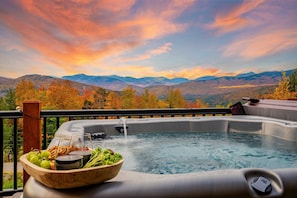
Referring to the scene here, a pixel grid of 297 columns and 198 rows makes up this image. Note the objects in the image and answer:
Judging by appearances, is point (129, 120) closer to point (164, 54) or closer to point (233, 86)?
point (164, 54)

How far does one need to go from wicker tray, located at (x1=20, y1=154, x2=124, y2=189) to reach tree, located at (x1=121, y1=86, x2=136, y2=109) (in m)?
9.40

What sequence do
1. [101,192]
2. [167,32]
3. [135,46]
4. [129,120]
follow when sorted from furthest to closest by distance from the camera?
[135,46], [167,32], [129,120], [101,192]

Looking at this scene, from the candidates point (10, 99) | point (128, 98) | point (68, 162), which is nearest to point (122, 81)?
point (128, 98)

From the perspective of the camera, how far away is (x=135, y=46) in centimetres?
827

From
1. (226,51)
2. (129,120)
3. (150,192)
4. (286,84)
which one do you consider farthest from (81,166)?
(286,84)

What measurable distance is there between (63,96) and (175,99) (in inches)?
172

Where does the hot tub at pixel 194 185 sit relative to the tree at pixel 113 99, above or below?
below

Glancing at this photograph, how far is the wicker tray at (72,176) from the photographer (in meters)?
0.83

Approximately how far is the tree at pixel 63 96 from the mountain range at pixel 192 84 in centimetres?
24

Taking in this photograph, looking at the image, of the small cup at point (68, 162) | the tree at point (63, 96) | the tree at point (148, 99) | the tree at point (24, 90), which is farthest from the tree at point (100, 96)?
the small cup at point (68, 162)

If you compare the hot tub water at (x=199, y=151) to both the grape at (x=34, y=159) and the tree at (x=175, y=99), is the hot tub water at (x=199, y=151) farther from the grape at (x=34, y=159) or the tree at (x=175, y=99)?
the tree at (x=175, y=99)

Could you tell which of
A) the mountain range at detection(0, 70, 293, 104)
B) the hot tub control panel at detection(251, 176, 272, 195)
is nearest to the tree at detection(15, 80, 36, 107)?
the mountain range at detection(0, 70, 293, 104)

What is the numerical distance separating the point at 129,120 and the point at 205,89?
6.98m

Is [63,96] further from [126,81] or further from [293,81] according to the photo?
[293,81]
